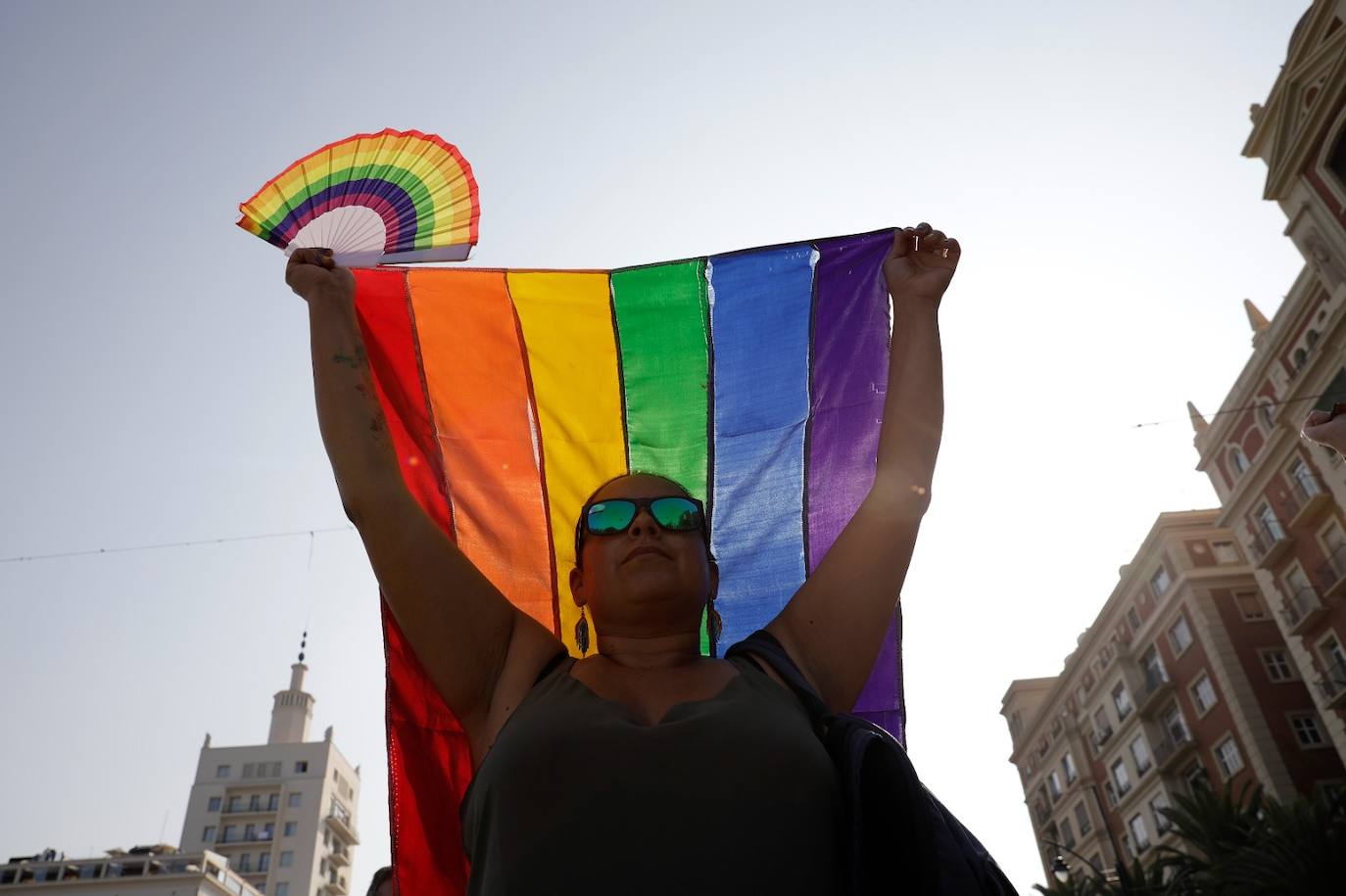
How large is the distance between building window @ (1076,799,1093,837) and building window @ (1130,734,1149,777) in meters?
5.30

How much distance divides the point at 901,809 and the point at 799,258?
2871 millimetres

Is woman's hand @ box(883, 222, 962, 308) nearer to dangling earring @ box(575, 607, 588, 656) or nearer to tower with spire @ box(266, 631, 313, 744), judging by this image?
dangling earring @ box(575, 607, 588, 656)

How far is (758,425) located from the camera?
165 inches

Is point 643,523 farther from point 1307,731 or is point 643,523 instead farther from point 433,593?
point 1307,731

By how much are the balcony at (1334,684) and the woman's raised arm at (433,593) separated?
3322 cm

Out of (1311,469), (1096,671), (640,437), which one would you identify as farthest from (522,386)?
(1096,671)

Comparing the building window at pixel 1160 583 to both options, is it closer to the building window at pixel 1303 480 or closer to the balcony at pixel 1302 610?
the balcony at pixel 1302 610

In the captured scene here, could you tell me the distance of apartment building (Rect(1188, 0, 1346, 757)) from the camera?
76.3ft

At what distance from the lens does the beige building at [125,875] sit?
56875mm

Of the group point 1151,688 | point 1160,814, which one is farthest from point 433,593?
point 1151,688

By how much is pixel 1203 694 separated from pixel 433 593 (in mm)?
40784

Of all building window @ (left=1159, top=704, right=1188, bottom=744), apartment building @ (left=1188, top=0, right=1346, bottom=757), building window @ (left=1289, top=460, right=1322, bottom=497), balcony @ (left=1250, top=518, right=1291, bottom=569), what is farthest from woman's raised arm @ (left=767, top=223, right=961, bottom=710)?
building window @ (left=1159, top=704, right=1188, bottom=744)

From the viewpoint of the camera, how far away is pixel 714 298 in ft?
14.5

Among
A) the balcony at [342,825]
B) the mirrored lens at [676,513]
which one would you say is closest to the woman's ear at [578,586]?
the mirrored lens at [676,513]
